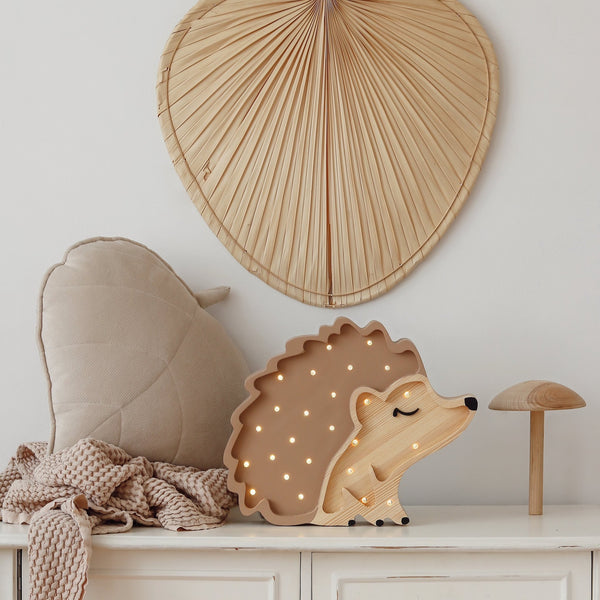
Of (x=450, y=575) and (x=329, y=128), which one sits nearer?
(x=450, y=575)

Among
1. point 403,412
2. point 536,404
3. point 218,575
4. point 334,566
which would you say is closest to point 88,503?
point 218,575

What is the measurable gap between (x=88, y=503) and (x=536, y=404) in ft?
2.37

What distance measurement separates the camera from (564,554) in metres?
1.12

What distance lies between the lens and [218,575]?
111 cm

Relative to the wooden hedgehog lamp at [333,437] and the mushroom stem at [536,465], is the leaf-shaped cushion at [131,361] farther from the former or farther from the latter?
the mushroom stem at [536,465]

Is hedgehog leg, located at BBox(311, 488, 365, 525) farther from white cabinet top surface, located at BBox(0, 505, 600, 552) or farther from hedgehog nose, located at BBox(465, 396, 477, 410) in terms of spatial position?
hedgehog nose, located at BBox(465, 396, 477, 410)

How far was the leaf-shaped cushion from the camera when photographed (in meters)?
1.24

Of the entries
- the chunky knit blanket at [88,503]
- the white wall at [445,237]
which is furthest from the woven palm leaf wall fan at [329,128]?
the chunky knit blanket at [88,503]

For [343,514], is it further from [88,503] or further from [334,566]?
[88,503]

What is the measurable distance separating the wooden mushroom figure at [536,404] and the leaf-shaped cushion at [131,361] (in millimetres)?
473

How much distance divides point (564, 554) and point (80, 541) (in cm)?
69

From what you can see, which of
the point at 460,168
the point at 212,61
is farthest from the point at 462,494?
the point at 212,61

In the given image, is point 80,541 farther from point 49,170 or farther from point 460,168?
point 460,168

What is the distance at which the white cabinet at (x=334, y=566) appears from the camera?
109 centimetres
